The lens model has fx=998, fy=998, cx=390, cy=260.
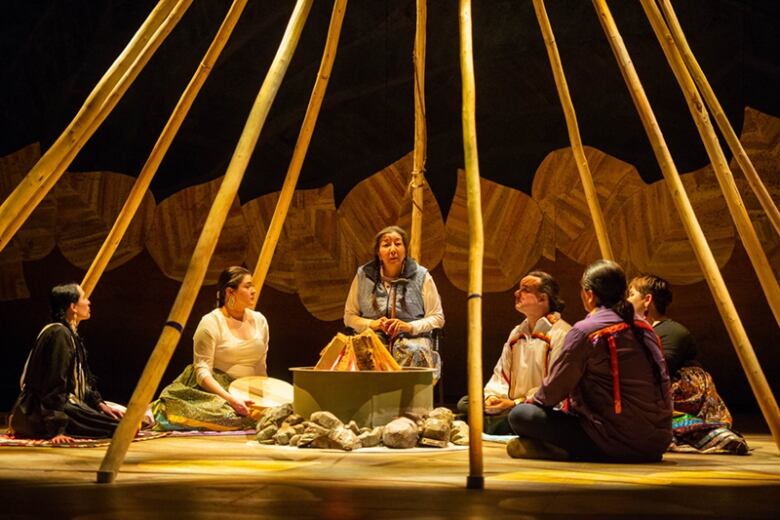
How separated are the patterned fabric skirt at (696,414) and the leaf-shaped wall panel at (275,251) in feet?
12.5

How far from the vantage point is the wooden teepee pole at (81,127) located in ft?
14.3

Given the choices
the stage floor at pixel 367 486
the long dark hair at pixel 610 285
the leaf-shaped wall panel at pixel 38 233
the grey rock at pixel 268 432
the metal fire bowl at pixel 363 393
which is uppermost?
the leaf-shaped wall panel at pixel 38 233

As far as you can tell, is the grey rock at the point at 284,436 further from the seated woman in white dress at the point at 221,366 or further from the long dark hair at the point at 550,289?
the long dark hair at the point at 550,289

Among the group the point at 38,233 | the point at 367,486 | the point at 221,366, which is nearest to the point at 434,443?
the point at 367,486

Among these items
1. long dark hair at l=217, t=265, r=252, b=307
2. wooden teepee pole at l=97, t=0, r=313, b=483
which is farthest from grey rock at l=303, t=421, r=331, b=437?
long dark hair at l=217, t=265, r=252, b=307

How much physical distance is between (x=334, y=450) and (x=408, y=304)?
1325 millimetres

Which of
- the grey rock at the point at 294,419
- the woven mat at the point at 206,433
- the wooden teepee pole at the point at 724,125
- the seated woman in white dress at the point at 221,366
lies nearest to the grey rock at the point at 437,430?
the grey rock at the point at 294,419

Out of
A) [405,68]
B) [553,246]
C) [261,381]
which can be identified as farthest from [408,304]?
[405,68]

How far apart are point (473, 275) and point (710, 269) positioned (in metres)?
1.17

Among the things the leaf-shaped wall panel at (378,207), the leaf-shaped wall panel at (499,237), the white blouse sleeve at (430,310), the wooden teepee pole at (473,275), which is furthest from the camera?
the leaf-shaped wall panel at (378,207)

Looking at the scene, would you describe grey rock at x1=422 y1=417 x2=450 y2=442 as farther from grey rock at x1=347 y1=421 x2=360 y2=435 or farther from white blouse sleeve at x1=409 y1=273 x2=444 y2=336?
white blouse sleeve at x1=409 y1=273 x2=444 y2=336

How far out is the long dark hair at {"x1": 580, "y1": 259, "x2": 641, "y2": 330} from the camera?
168 inches

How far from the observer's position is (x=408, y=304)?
5.89 meters

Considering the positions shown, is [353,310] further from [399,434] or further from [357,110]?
[357,110]
